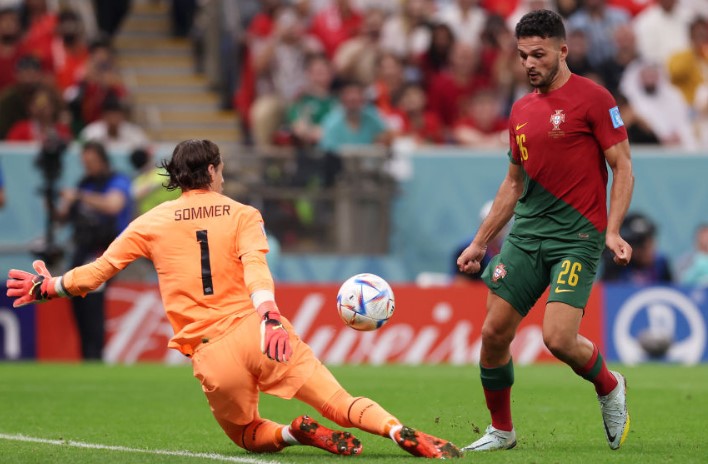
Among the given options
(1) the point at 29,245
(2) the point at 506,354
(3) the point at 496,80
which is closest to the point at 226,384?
(2) the point at 506,354

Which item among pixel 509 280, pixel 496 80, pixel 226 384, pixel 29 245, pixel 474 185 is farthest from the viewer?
pixel 496 80

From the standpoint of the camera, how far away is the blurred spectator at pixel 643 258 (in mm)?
17047

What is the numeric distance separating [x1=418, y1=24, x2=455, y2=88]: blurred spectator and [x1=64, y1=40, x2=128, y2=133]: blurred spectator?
14.2 ft

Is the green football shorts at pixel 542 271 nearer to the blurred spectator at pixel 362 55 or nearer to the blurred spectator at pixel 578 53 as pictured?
the blurred spectator at pixel 362 55

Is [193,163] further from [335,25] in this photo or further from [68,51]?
[335,25]

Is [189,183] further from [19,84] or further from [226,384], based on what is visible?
[19,84]

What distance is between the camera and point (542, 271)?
25.9 ft

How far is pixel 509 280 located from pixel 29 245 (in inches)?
404

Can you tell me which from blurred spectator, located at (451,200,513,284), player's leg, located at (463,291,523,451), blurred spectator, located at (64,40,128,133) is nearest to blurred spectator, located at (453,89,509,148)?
blurred spectator, located at (451,200,513,284)

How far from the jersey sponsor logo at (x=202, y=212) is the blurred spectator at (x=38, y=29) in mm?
11475

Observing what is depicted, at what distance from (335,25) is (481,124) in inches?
109

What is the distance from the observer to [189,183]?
756cm

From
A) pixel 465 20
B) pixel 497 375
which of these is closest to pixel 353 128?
pixel 465 20

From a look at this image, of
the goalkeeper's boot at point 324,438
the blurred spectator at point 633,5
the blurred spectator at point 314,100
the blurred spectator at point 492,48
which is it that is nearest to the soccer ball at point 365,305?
the goalkeeper's boot at point 324,438
